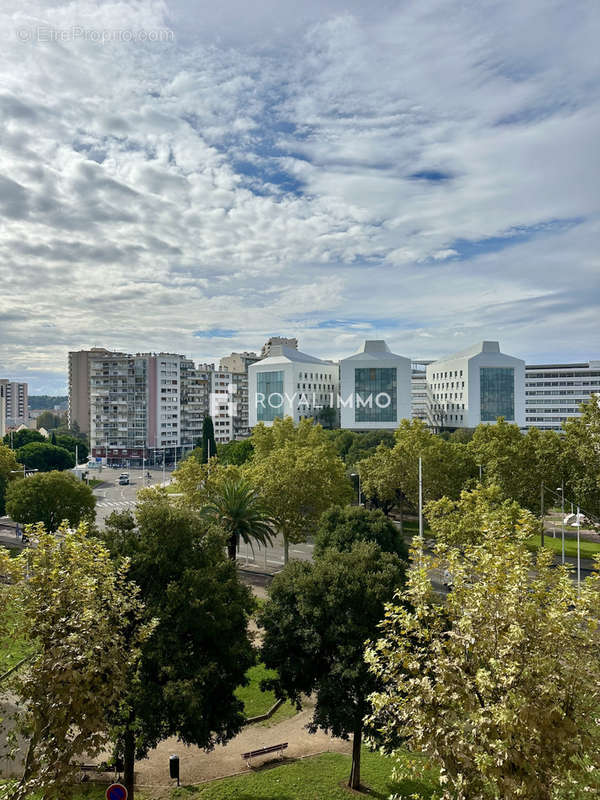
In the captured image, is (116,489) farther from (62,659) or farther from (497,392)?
(62,659)

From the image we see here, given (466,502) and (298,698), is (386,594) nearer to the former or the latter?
(298,698)

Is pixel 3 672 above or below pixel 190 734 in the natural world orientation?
above

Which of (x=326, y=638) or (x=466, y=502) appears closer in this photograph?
(x=326, y=638)

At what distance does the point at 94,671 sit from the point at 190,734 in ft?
25.7

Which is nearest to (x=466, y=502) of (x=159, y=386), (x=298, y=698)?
(x=298, y=698)

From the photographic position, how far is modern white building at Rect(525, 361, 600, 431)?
157500 millimetres

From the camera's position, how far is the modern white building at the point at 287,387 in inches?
5098

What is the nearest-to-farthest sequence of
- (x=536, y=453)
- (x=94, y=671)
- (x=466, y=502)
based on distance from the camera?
(x=94, y=671)
(x=466, y=502)
(x=536, y=453)

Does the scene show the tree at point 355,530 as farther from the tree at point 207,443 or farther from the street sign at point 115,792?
the tree at point 207,443

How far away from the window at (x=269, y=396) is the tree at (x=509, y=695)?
118161mm

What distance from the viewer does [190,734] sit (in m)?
17.0

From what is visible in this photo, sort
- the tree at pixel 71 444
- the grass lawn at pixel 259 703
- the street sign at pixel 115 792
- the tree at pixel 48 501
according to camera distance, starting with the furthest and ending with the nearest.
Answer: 1. the tree at pixel 71 444
2. the tree at pixel 48 501
3. the grass lawn at pixel 259 703
4. the street sign at pixel 115 792

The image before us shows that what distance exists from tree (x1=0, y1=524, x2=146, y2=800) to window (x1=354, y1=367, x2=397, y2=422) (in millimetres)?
112851

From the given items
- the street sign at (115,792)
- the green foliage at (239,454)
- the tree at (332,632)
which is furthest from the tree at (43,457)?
the street sign at (115,792)
